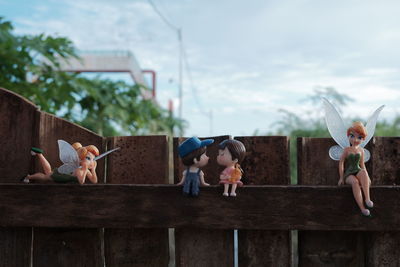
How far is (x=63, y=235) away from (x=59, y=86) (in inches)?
129

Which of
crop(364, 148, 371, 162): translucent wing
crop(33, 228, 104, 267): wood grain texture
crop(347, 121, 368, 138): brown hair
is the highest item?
crop(347, 121, 368, 138): brown hair

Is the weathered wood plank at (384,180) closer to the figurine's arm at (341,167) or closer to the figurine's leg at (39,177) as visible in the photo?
the figurine's arm at (341,167)

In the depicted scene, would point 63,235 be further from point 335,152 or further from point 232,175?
point 335,152

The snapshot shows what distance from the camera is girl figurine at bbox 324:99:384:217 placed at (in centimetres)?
193

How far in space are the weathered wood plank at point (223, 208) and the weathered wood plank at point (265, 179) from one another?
4.5 inches

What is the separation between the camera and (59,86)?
5246mm

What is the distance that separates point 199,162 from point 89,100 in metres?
4.16

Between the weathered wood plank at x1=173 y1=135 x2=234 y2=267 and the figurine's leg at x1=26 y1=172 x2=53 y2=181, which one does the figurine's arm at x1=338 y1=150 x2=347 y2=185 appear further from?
the figurine's leg at x1=26 y1=172 x2=53 y2=181

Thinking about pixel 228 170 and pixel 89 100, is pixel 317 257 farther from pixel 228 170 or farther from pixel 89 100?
pixel 89 100

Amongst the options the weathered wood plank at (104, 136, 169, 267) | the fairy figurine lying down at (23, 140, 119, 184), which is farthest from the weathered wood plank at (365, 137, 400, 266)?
the fairy figurine lying down at (23, 140, 119, 184)

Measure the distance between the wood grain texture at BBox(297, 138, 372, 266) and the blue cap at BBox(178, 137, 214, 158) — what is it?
42 centimetres

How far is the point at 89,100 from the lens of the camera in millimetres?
5902

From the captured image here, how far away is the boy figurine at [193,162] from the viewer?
1.95m

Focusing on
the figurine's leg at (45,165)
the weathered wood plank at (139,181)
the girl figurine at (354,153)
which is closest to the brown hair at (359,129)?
the girl figurine at (354,153)
